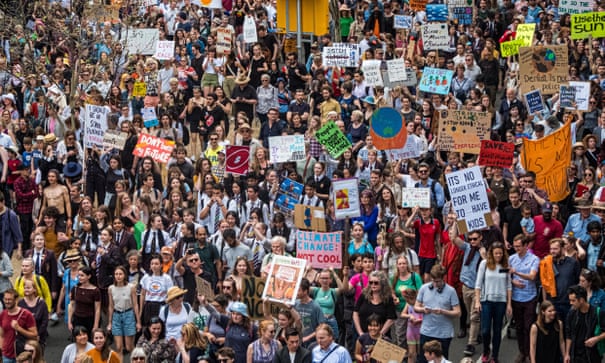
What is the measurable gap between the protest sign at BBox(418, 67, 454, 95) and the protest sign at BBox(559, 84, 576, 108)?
252cm

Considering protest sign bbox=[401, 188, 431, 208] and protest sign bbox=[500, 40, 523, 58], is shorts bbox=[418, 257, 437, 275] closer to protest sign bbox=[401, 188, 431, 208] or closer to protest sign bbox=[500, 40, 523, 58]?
protest sign bbox=[401, 188, 431, 208]

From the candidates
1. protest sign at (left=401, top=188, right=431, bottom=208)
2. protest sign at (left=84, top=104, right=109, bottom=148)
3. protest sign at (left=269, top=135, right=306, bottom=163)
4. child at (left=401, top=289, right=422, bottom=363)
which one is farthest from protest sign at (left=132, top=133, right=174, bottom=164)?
child at (left=401, top=289, right=422, bottom=363)

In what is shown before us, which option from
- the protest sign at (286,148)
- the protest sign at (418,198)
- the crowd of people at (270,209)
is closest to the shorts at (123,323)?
the crowd of people at (270,209)

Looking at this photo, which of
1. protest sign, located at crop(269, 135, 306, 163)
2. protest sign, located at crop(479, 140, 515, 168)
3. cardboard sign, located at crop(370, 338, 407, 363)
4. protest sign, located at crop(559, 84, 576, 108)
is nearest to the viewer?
cardboard sign, located at crop(370, 338, 407, 363)

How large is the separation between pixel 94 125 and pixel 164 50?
5.50 meters

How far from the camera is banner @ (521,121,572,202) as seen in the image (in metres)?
19.1

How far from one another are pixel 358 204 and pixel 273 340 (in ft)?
13.8

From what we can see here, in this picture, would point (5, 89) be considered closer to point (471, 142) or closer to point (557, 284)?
point (471, 142)

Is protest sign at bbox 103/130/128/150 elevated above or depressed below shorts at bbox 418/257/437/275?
above

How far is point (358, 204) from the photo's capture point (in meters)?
18.1

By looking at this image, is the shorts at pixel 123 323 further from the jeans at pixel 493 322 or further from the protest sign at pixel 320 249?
the jeans at pixel 493 322

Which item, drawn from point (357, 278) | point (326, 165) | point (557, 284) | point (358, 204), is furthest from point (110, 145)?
point (557, 284)

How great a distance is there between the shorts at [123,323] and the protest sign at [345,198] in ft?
10.5

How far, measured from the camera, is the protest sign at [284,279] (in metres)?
14.9
